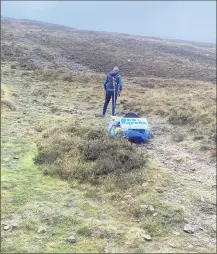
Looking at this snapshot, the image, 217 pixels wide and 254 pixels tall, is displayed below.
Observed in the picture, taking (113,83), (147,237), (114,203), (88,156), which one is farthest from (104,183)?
(113,83)

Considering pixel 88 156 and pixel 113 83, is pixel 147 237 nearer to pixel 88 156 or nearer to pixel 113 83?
pixel 88 156

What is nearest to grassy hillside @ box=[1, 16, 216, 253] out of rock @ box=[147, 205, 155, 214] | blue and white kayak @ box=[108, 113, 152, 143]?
rock @ box=[147, 205, 155, 214]

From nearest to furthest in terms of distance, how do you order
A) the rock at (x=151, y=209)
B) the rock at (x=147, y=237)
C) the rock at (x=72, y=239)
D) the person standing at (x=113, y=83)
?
the rock at (x=72, y=239), the rock at (x=147, y=237), the rock at (x=151, y=209), the person standing at (x=113, y=83)

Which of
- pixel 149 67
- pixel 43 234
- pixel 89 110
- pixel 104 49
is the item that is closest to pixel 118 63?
pixel 149 67

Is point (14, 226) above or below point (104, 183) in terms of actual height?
below

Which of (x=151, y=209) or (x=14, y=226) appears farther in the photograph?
(x=151, y=209)

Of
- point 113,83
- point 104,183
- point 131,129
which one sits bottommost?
point 104,183

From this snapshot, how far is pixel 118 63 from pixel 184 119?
1204 inches

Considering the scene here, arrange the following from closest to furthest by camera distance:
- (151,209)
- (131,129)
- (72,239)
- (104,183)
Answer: (72,239) < (151,209) < (104,183) < (131,129)

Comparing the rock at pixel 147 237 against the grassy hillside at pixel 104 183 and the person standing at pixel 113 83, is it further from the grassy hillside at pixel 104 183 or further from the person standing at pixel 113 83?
the person standing at pixel 113 83

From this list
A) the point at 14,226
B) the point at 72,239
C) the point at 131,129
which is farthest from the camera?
the point at 131,129

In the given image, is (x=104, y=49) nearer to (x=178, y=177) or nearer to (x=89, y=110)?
(x=89, y=110)

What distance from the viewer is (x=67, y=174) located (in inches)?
423

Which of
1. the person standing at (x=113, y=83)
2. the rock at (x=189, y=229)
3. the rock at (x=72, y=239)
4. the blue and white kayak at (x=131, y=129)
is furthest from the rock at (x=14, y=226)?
A: the person standing at (x=113, y=83)
